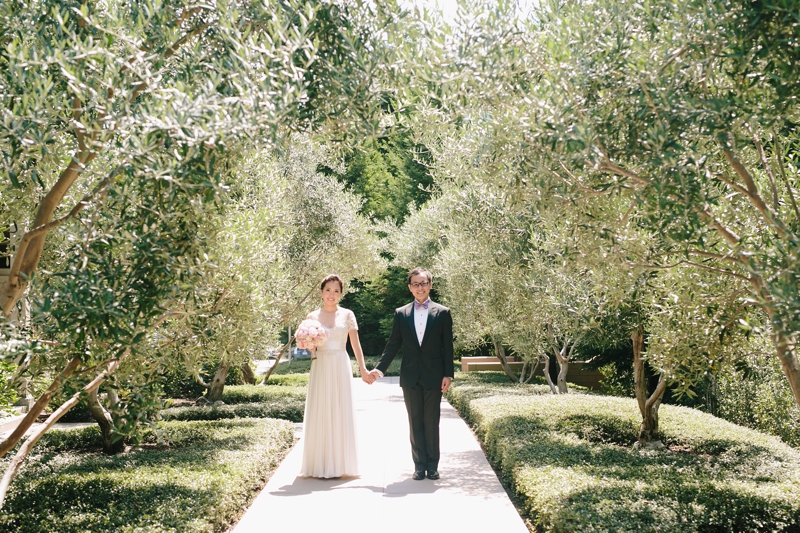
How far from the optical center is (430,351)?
8352mm

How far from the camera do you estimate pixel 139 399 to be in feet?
15.1

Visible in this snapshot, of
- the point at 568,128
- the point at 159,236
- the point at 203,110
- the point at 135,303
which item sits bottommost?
the point at 135,303

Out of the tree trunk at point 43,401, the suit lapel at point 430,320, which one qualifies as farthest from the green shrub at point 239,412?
the tree trunk at point 43,401

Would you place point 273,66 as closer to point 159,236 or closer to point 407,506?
point 159,236

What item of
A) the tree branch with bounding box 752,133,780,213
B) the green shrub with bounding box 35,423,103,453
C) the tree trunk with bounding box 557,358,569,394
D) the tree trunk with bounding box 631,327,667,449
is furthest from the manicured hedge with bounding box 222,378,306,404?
the tree branch with bounding box 752,133,780,213

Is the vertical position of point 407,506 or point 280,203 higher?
point 280,203

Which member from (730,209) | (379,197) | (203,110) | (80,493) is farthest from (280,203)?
(379,197)

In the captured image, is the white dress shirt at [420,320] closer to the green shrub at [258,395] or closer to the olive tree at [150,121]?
the olive tree at [150,121]

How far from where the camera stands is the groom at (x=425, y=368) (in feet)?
27.2

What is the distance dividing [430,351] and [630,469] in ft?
8.28

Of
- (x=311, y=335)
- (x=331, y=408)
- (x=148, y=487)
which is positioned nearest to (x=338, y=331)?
(x=311, y=335)

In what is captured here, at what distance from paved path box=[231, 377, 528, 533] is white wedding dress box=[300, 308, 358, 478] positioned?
→ 0.19 m

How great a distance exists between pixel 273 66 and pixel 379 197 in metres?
38.4

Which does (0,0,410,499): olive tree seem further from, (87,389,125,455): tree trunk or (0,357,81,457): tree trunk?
(87,389,125,455): tree trunk
